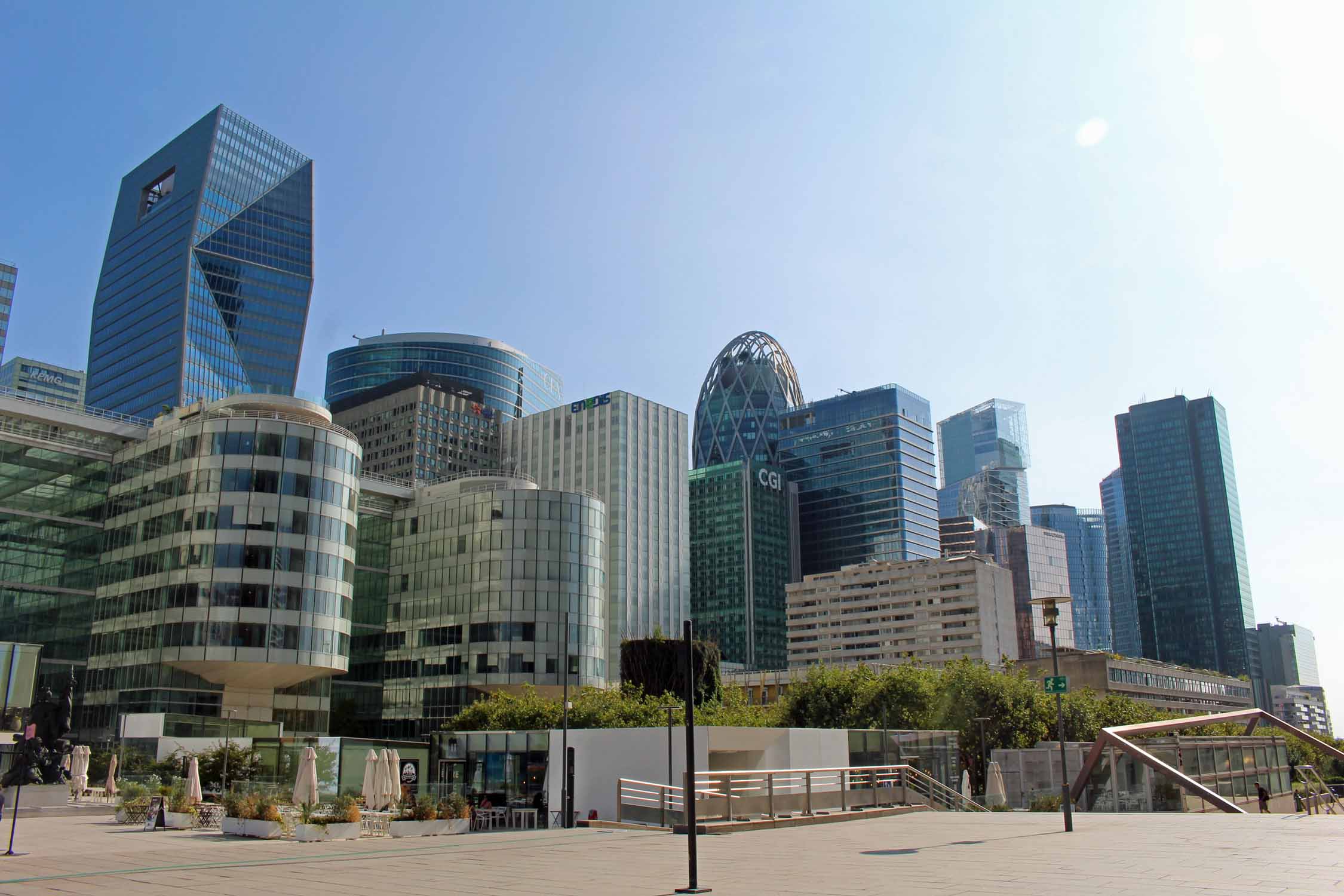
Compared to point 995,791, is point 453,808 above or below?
above

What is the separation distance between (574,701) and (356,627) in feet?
150

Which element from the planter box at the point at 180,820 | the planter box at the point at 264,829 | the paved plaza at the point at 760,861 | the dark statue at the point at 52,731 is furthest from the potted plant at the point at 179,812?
the dark statue at the point at 52,731

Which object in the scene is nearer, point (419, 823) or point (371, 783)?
point (419, 823)

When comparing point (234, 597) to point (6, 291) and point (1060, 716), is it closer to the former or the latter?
point (1060, 716)

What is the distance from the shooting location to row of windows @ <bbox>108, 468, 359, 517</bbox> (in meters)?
82.2

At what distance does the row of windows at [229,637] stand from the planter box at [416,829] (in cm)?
5493

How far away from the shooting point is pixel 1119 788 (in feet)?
119

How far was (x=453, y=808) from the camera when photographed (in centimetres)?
3184

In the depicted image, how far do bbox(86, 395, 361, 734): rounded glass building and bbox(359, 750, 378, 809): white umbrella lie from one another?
50.7 metres

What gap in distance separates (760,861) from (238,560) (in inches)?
2745

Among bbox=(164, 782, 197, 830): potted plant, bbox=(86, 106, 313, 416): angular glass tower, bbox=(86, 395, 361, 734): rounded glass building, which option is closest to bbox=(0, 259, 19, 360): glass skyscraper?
bbox=(86, 106, 313, 416): angular glass tower

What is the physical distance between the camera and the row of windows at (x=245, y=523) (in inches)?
3216

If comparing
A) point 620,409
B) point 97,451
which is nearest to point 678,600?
point 620,409

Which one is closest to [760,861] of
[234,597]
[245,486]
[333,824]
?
[333,824]
